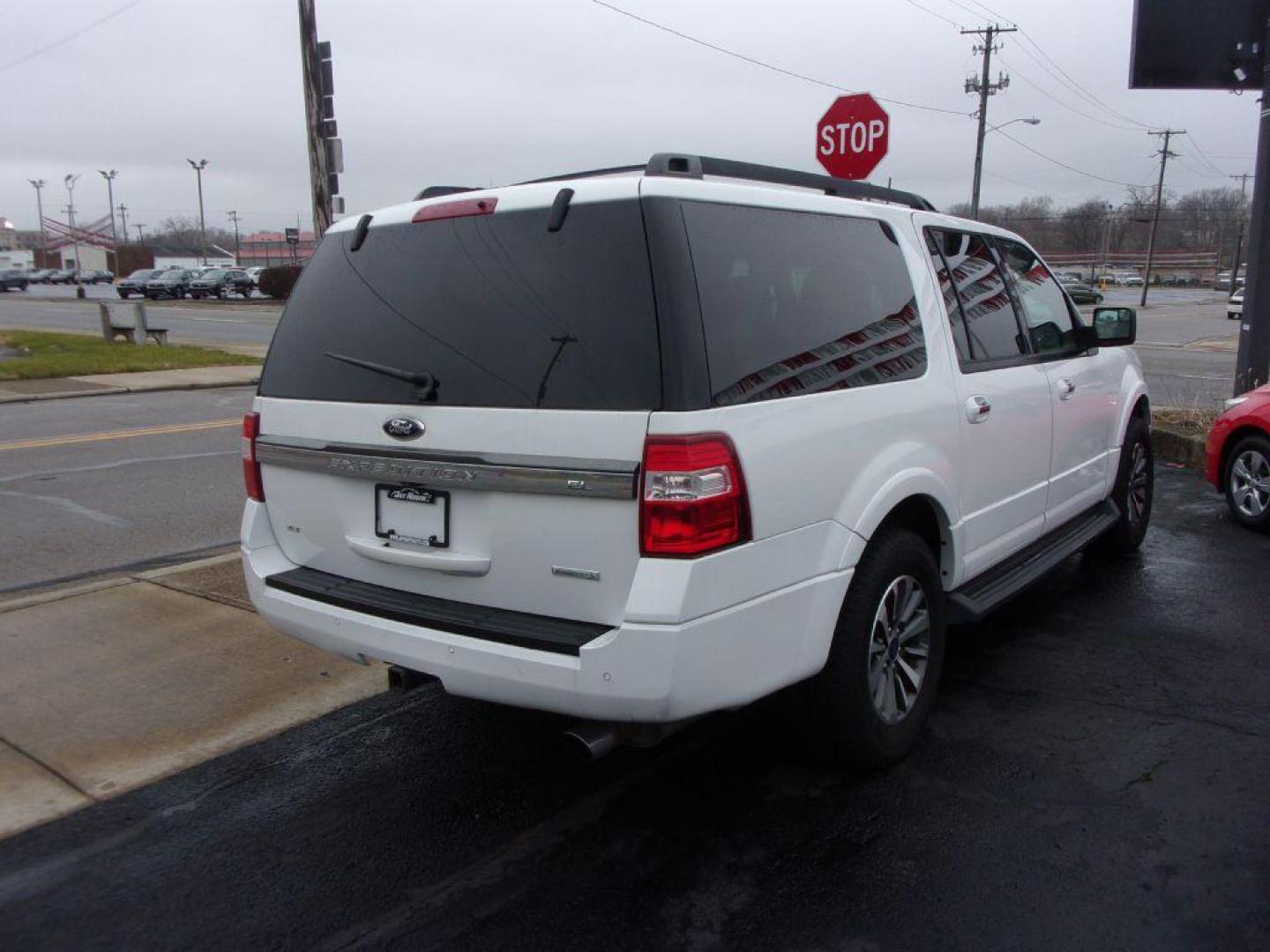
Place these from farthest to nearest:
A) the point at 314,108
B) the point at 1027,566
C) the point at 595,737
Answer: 1. the point at 314,108
2. the point at 1027,566
3. the point at 595,737

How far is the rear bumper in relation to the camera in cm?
277

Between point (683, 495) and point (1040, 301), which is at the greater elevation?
point (1040, 301)

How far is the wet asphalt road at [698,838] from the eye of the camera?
2.82m

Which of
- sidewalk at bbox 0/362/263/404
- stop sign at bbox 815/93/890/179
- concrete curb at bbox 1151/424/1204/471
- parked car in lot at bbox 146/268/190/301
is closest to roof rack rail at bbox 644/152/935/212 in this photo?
stop sign at bbox 815/93/890/179

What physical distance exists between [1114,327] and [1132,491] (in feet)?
4.74

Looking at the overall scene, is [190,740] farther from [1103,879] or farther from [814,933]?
[1103,879]

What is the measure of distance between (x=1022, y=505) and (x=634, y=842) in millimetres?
2435

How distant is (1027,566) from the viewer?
4715mm

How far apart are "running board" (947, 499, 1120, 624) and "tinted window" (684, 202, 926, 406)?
100 cm

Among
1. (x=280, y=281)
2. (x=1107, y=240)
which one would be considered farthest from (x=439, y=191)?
(x=1107, y=240)

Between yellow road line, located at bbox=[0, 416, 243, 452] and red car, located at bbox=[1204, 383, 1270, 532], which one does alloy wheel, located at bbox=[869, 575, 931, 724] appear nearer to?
red car, located at bbox=[1204, 383, 1270, 532]

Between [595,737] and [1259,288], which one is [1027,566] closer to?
[595,737]

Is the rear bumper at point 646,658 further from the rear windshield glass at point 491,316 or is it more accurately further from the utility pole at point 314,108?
the utility pole at point 314,108

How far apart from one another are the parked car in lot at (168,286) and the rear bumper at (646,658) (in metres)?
54.2
